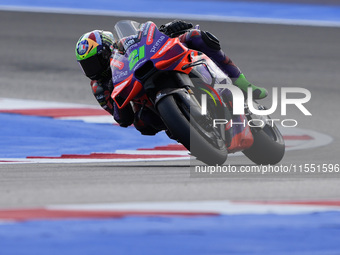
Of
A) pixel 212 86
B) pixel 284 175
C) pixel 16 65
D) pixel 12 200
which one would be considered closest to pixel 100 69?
pixel 212 86

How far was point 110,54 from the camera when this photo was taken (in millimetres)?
7141

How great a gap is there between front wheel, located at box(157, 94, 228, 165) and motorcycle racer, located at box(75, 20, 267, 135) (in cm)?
54

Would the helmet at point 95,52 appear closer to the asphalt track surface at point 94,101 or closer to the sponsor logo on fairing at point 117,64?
the sponsor logo on fairing at point 117,64

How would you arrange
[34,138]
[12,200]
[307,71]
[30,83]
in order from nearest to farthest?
[12,200]
[34,138]
[30,83]
[307,71]

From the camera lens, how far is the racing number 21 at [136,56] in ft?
21.8

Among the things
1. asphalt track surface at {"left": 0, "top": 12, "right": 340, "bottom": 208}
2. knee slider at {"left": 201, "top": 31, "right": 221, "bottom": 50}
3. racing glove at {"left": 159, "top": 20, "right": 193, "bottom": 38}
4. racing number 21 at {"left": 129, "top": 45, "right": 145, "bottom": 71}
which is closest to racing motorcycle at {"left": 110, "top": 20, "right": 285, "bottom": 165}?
racing number 21 at {"left": 129, "top": 45, "right": 145, "bottom": 71}

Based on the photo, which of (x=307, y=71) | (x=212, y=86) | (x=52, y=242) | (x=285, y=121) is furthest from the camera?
(x=307, y=71)

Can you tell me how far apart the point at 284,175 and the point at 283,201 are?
1333mm

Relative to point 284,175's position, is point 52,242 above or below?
above

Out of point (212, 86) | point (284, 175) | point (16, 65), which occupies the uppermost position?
point (212, 86)

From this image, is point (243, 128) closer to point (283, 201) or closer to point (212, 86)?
point (212, 86)

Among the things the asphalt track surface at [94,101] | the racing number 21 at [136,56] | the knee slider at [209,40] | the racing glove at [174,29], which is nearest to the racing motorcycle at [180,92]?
the racing number 21 at [136,56]

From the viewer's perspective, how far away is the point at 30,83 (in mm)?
12445

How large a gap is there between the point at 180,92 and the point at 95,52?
3.08 feet
